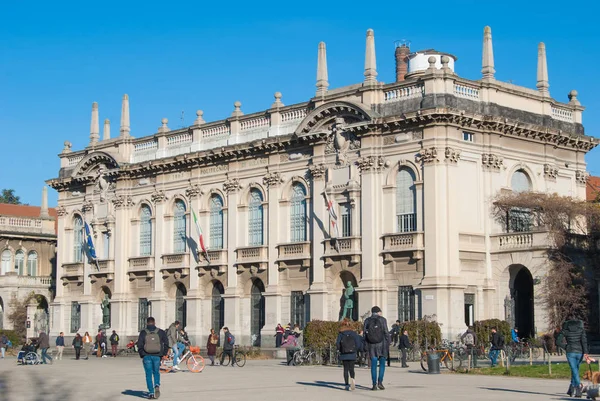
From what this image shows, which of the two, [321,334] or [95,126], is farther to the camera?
[95,126]

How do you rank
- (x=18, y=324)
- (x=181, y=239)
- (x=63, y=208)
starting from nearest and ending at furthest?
(x=181, y=239), (x=63, y=208), (x=18, y=324)

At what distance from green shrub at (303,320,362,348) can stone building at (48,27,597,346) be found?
6.39 m

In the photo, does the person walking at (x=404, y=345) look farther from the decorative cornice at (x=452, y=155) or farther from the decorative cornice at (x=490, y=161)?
the decorative cornice at (x=490, y=161)

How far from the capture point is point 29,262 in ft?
256

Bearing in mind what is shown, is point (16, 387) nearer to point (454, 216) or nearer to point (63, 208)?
point (454, 216)

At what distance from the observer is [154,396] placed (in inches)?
957

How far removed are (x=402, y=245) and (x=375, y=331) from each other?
21292 mm

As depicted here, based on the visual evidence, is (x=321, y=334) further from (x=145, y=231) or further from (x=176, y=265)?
(x=145, y=231)

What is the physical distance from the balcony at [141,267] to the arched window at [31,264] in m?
18.6

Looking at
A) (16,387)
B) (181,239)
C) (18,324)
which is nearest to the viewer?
(16,387)

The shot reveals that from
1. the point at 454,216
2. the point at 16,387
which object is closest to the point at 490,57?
the point at 454,216

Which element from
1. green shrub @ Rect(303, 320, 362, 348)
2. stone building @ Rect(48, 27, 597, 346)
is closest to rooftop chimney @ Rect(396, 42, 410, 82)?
stone building @ Rect(48, 27, 597, 346)

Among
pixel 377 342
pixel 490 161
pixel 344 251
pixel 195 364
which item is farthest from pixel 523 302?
pixel 377 342

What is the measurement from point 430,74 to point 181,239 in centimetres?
1914
